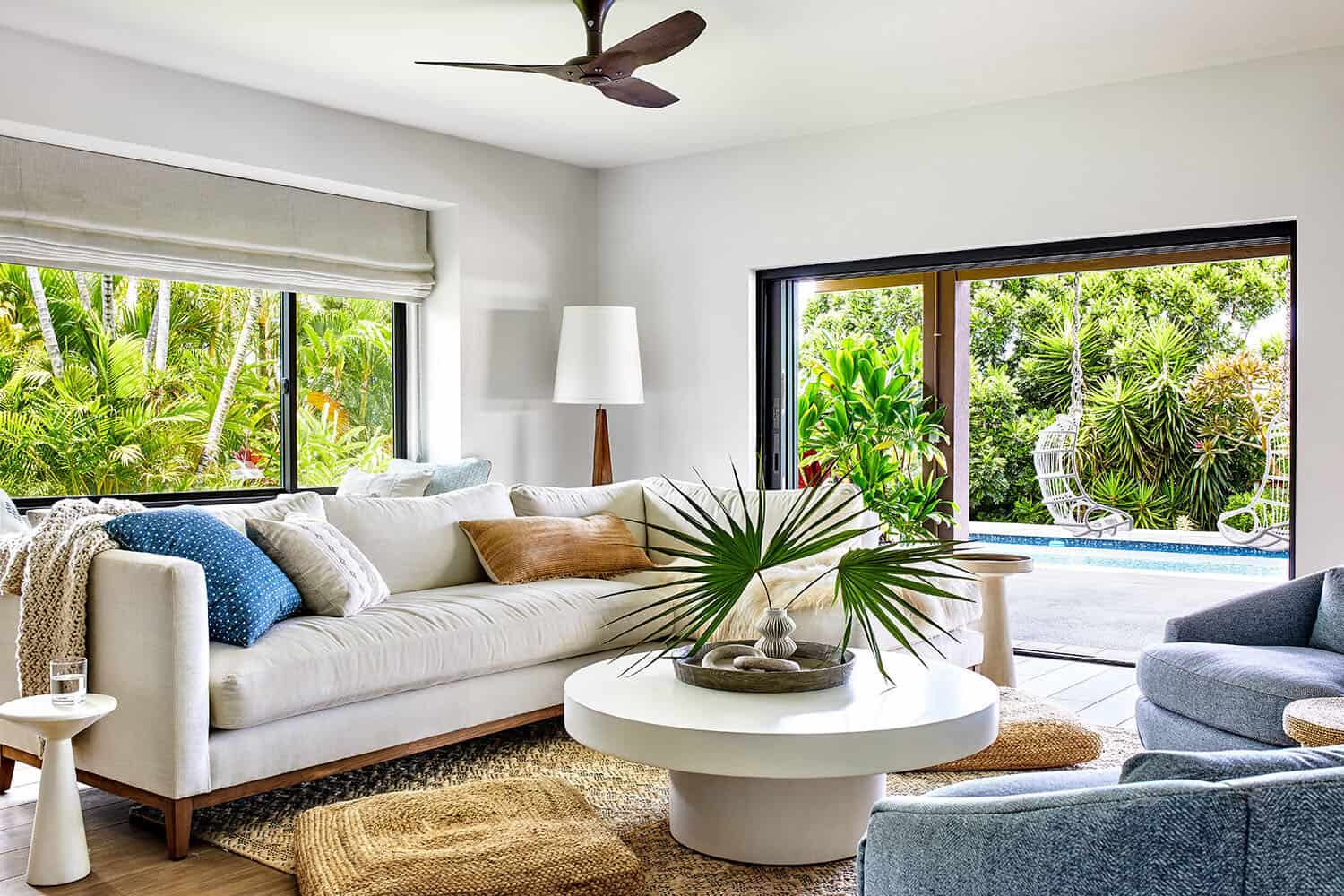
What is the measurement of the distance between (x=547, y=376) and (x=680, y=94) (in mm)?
1845

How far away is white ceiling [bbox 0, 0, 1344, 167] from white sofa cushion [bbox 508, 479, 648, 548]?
5.46ft

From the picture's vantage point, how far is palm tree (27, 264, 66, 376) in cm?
457

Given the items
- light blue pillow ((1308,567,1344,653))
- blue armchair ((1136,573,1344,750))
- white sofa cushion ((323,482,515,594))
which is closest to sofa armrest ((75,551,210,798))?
white sofa cushion ((323,482,515,594))

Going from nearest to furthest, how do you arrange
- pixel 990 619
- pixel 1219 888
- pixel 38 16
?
pixel 1219 888
pixel 38 16
pixel 990 619

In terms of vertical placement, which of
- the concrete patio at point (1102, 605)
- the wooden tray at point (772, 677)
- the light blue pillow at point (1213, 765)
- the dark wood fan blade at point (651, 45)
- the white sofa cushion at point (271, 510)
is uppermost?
the dark wood fan blade at point (651, 45)

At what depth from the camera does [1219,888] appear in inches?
42.3

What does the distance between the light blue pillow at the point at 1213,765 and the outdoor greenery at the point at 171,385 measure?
14.7 feet

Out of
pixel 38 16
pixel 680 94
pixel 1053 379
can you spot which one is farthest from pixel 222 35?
pixel 1053 379

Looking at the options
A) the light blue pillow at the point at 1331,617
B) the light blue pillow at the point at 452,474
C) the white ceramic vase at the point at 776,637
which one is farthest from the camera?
the light blue pillow at the point at 452,474

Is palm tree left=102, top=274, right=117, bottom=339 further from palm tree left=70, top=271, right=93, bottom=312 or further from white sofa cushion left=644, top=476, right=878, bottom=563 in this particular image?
white sofa cushion left=644, top=476, right=878, bottom=563

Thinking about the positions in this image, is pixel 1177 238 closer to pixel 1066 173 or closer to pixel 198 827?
pixel 1066 173

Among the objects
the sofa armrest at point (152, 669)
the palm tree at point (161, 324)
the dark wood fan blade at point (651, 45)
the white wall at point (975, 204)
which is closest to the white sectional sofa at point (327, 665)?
the sofa armrest at point (152, 669)

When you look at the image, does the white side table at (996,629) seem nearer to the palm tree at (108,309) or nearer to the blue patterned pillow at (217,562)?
the blue patterned pillow at (217,562)

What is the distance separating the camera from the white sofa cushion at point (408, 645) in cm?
288
